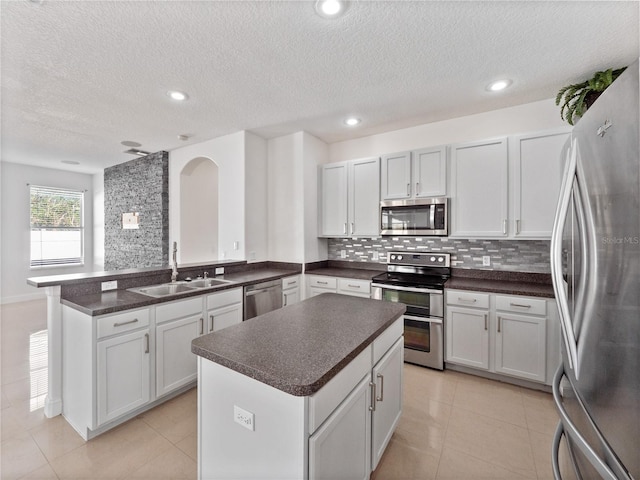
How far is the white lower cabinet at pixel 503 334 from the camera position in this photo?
8.11 ft

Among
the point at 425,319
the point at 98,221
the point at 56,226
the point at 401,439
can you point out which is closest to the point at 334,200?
the point at 425,319

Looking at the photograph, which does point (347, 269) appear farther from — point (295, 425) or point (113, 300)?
point (295, 425)

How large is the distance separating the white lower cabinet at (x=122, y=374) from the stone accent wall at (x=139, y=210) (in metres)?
2.75

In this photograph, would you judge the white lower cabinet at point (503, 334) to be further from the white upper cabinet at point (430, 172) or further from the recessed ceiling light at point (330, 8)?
the recessed ceiling light at point (330, 8)

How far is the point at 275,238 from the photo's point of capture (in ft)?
13.5

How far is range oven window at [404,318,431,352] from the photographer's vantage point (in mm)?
2975

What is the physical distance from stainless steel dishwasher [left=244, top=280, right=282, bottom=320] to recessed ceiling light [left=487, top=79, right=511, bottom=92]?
9.76 ft

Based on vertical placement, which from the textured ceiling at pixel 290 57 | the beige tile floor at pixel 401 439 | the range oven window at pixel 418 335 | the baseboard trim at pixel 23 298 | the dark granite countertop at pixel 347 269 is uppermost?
the textured ceiling at pixel 290 57

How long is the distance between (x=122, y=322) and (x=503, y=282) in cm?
354

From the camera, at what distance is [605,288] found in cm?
81

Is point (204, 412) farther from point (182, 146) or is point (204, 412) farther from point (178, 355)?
point (182, 146)

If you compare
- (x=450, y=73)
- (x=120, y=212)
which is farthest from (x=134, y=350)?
(x=120, y=212)

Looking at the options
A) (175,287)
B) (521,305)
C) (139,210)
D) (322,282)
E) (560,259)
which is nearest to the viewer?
(560,259)

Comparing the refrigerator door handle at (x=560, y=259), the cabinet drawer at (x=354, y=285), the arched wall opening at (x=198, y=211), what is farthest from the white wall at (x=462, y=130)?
the refrigerator door handle at (x=560, y=259)
